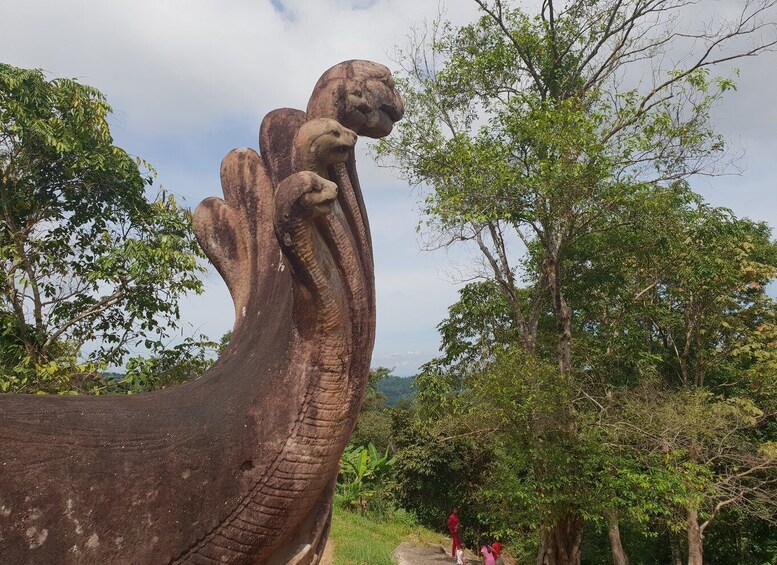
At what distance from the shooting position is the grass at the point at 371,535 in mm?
9023

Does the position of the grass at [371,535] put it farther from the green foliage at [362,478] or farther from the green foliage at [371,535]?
the green foliage at [362,478]

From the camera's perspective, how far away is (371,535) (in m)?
10.6

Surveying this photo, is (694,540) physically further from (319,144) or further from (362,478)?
(319,144)

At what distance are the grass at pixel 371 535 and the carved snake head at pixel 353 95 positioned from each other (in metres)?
7.82

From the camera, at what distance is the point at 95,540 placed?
2.00 m

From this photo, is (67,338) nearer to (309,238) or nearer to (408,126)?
(309,238)

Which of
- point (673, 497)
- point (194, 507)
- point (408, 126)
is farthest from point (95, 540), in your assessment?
point (408, 126)

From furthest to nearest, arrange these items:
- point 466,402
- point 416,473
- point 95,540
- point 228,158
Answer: point 416,473 → point 466,402 → point 228,158 → point 95,540

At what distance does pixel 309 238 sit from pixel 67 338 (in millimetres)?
5918

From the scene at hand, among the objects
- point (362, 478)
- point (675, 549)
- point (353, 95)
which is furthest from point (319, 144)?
point (675, 549)

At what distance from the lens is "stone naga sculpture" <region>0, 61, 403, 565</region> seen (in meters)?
1.99

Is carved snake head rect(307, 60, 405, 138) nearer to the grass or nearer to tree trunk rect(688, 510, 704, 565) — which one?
the grass

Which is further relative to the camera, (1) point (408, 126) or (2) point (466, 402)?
(1) point (408, 126)

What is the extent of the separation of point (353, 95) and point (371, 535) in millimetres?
9565
